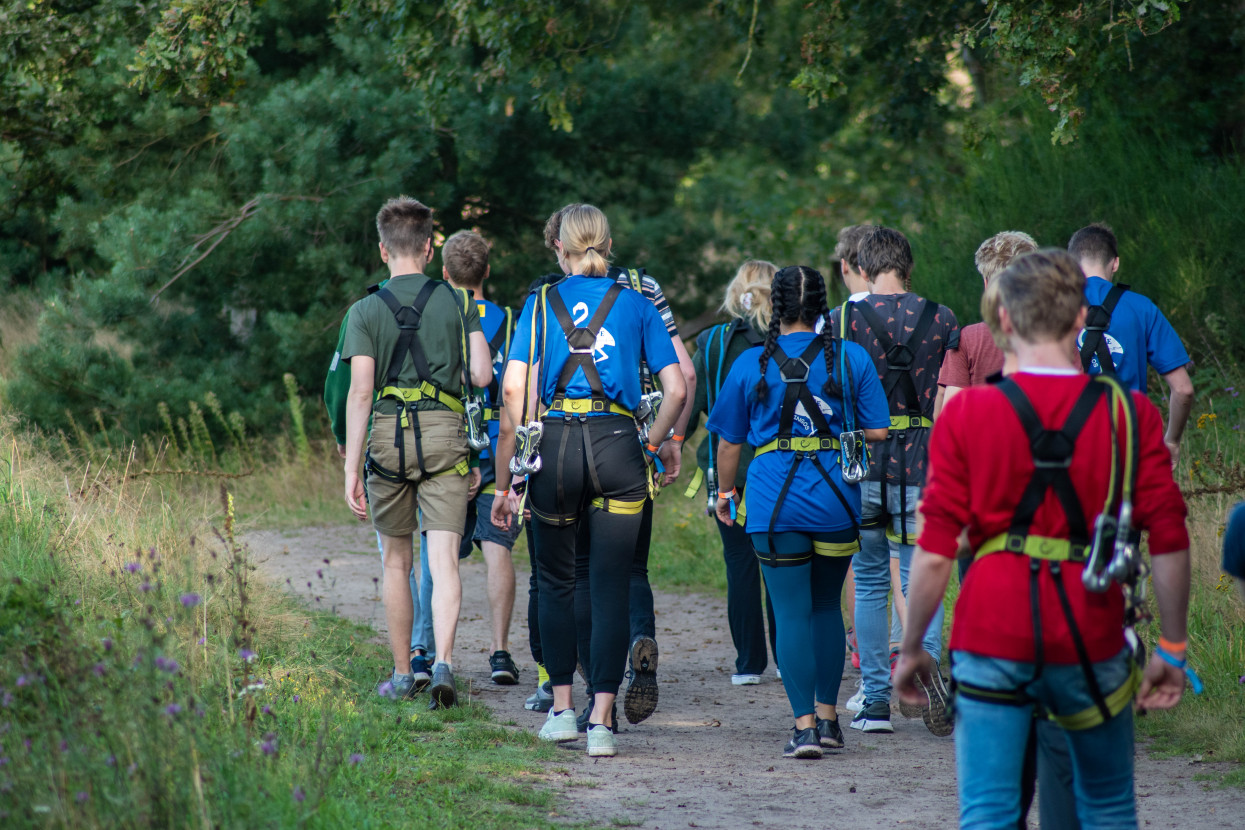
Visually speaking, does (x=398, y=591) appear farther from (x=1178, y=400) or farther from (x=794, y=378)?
(x=1178, y=400)

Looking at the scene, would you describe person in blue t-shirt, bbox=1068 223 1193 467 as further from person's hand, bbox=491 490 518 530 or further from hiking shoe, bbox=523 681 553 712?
hiking shoe, bbox=523 681 553 712

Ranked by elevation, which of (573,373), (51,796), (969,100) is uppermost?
(969,100)

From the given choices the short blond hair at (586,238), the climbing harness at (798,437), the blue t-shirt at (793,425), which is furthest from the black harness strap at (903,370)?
the short blond hair at (586,238)

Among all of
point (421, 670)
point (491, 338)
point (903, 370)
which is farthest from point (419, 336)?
point (903, 370)

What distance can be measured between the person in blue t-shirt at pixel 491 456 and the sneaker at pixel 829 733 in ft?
5.83

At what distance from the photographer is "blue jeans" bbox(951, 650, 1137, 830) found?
2.76 meters

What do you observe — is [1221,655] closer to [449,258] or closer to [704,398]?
[704,398]

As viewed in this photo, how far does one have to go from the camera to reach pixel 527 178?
13.7m

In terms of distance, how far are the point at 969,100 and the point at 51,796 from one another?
1956cm

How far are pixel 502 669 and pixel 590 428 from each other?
6.84ft

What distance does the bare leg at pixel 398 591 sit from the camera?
18.6ft

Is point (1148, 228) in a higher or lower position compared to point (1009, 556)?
higher

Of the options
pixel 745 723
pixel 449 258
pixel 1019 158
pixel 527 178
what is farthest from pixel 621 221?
pixel 745 723

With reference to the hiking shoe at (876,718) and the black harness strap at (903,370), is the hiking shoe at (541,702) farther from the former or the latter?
the black harness strap at (903,370)
